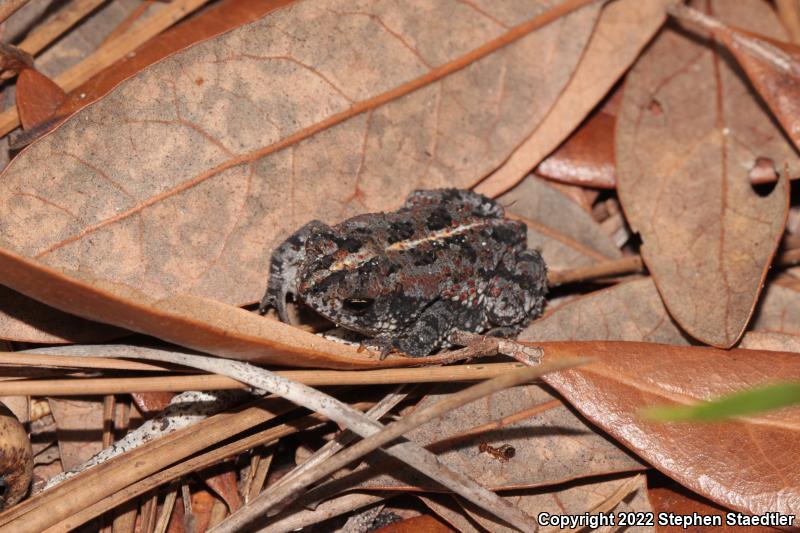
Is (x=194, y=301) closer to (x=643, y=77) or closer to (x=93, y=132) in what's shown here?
(x=93, y=132)

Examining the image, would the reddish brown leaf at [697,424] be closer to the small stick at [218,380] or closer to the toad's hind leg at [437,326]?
the small stick at [218,380]

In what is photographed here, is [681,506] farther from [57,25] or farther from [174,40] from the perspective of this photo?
[57,25]

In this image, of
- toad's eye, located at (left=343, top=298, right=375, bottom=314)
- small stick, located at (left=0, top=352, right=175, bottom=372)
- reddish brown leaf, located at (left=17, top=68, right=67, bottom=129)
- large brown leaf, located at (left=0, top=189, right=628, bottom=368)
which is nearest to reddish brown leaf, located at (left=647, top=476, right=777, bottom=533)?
large brown leaf, located at (left=0, top=189, right=628, bottom=368)

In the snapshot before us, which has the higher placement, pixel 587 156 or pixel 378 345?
pixel 587 156

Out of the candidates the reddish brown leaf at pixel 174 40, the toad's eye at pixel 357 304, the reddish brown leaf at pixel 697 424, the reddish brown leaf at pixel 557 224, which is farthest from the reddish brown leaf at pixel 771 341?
the reddish brown leaf at pixel 174 40

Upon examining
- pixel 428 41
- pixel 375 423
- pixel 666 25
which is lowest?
pixel 375 423

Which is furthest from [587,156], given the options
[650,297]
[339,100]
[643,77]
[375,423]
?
[375,423]
